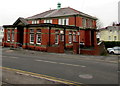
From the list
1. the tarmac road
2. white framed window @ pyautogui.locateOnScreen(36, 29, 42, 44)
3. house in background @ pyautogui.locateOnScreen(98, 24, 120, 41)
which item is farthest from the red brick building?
house in background @ pyautogui.locateOnScreen(98, 24, 120, 41)

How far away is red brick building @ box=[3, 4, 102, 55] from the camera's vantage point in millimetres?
22391

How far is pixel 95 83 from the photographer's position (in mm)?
6535

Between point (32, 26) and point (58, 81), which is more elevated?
point (32, 26)

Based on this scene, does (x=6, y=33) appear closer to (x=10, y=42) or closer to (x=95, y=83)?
(x=10, y=42)

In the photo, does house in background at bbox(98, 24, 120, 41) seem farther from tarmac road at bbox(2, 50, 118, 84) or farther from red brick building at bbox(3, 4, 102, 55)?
tarmac road at bbox(2, 50, 118, 84)

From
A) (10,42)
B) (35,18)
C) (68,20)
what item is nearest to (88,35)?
(68,20)

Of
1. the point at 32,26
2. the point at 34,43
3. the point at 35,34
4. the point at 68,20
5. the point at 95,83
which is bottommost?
the point at 95,83

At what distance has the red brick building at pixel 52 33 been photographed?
22.4 meters

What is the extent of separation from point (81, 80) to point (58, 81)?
4.26ft

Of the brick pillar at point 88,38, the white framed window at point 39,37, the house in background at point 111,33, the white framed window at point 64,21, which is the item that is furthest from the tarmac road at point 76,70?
the house in background at point 111,33

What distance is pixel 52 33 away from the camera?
909 inches

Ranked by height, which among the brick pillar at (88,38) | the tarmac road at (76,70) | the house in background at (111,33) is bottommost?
the tarmac road at (76,70)

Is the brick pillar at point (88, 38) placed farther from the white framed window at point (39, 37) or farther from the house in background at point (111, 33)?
the house in background at point (111, 33)

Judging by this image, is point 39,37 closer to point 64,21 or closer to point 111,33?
point 64,21
